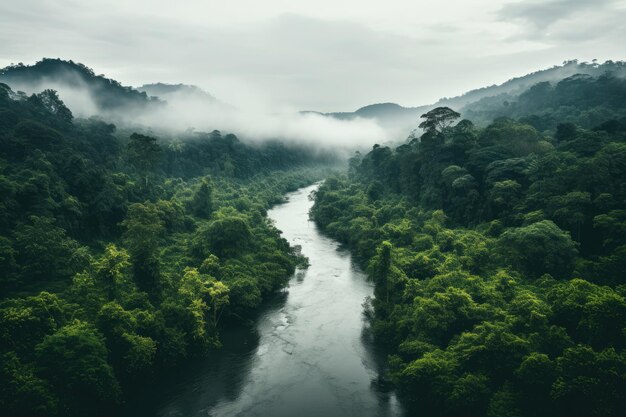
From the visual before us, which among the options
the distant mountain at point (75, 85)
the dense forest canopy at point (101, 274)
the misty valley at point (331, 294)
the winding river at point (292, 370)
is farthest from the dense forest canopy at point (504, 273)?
the distant mountain at point (75, 85)

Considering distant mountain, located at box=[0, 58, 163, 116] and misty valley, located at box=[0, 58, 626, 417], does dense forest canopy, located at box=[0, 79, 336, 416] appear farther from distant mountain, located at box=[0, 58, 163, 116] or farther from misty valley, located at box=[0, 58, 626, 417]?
distant mountain, located at box=[0, 58, 163, 116]

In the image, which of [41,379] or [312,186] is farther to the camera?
[312,186]

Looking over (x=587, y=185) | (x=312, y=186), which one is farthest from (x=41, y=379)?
(x=312, y=186)

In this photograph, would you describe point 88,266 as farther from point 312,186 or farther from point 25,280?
point 312,186

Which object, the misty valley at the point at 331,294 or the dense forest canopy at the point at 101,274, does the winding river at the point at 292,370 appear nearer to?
the misty valley at the point at 331,294

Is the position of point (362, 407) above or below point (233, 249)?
below

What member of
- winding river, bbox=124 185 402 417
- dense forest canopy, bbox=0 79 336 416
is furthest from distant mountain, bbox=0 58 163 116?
winding river, bbox=124 185 402 417

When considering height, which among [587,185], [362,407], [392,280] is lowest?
[362,407]
